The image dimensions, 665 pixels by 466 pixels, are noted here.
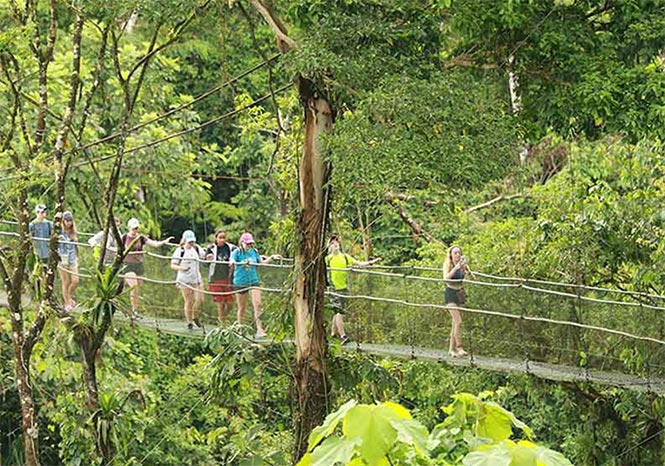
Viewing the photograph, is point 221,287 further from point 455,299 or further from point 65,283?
point 455,299

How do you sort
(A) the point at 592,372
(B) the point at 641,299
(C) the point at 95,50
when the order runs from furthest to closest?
(C) the point at 95,50 < (B) the point at 641,299 < (A) the point at 592,372

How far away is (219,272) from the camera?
9609 mm

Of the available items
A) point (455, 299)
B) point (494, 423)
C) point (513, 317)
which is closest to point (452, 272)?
point (455, 299)

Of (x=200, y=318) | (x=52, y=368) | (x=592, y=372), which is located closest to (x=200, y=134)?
(x=52, y=368)

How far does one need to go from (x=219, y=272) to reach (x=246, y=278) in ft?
1.00

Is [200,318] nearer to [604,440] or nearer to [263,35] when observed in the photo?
[604,440]

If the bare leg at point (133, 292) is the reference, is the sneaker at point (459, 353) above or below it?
below

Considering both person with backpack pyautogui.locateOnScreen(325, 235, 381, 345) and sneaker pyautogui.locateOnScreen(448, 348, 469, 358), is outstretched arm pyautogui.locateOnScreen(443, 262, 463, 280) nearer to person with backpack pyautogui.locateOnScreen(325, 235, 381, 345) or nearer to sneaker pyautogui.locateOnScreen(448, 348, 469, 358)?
sneaker pyautogui.locateOnScreen(448, 348, 469, 358)

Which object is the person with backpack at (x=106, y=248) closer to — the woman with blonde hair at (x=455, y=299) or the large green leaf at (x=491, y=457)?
the woman with blonde hair at (x=455, y=299)

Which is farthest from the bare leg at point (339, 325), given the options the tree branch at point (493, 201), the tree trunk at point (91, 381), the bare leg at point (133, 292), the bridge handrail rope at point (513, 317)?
the tree branch at point (493, 201)

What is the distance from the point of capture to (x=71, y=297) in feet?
33.6

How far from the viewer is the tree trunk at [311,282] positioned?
7598 millimetres

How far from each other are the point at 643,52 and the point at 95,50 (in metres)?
8.32

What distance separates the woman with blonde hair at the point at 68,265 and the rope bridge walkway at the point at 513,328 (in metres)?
0.83
